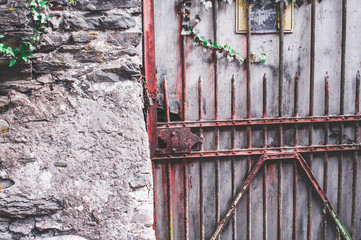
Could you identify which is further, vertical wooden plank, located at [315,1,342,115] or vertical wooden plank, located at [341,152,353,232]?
vertical wooden plank, located at [341,152,353,232]

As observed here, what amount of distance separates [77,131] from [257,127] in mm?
1147

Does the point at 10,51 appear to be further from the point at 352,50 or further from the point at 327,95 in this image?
the point at 352,50

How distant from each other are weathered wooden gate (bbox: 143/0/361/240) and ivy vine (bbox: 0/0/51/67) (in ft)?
2.18

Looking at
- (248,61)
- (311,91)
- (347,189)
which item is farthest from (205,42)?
(347,189)

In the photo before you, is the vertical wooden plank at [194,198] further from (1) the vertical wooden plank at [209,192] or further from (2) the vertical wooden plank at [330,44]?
(2) the vertical wooden plank at [330,44]

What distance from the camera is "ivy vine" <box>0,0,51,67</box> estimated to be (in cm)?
146

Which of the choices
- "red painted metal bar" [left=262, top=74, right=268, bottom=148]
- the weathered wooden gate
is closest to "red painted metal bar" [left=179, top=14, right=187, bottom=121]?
the weathered wooden gate

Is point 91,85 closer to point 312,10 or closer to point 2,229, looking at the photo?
point 2,229

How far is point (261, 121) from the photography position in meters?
1.98

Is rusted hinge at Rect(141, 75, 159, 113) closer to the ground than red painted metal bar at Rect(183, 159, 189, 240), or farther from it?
Result: farther from it

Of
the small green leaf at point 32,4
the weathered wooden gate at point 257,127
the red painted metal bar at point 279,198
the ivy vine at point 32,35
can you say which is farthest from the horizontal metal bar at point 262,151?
the small green leaf at point 32,4

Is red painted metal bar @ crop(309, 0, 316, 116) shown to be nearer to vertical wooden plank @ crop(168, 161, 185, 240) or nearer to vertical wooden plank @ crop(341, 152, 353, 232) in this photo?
vertical wooden plank @ crop(341, 152, 353, 232)

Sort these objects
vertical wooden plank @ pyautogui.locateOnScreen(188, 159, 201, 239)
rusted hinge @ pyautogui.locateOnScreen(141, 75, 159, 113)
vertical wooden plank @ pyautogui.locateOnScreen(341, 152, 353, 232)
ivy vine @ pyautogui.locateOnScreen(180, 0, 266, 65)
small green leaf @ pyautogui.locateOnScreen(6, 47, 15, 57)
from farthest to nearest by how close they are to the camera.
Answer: vertical wooden plank @ pyautogui.locateOnScreen(341, 152, 353, 232) → vertical wooden plank @ pyautogui.locateOnScreen(188, 159, 201, 239) → ivy vine @ pyautogui.locateOnScreen(180, 0, 266, 65) → rusted hinge @ pyautogui.locateOnScreen(141, 75, 159, 113) → small green leaf @ pyautogui.locateOnScreen(6, 47, 15, 57)

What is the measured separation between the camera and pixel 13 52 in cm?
145
